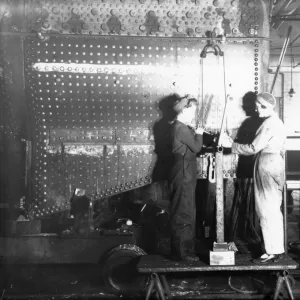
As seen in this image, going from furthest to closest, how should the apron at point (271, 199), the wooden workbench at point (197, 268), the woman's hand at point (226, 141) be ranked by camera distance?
the woman's hand at point (226, 141)
the apron at point (271, 199)
the wooden workbench at point (197, 268)

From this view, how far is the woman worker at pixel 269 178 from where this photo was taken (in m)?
3.72

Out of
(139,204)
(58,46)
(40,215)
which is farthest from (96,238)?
(58,46)

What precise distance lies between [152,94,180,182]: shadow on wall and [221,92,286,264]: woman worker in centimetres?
81

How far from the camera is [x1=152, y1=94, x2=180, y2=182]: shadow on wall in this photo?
13.7ft

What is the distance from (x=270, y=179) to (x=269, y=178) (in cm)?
2

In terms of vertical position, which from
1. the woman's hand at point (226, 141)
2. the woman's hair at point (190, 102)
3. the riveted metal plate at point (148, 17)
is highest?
the riveted metal plate at point (148, 17)

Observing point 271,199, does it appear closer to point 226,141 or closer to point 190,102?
point 226,141

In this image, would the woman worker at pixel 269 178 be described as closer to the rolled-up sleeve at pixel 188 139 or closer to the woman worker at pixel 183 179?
the rolled-up sleeve at pixel 188 139

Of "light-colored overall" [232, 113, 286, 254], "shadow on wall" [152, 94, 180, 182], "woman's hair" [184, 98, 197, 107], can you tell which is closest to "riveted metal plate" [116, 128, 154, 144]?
"shadow on wall" [152, 94, 180, 182]

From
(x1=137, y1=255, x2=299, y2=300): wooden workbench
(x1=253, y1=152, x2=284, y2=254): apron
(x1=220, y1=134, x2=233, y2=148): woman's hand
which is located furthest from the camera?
(x1=220, y1=134, x2=233, y2=148): woman's hand

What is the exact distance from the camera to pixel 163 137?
423 centimetres

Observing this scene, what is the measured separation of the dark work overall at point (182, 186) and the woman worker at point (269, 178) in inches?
19.6

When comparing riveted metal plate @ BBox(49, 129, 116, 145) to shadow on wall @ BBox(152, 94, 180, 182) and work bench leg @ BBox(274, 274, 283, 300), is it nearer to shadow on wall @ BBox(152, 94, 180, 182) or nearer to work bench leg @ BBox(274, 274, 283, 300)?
shadow on wall @ BBox(152, 94, 180, 182)

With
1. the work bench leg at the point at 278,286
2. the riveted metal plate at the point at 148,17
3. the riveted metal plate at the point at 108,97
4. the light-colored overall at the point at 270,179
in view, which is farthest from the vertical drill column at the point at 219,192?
the riveted metal plate at the point at 148,17
